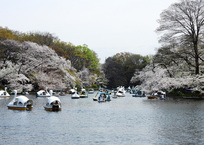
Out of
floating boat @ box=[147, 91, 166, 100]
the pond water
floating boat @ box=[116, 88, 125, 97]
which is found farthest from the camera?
floating boat @ box=[116, 88, 125, 97]

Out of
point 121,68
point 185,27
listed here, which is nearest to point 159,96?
point 185,27

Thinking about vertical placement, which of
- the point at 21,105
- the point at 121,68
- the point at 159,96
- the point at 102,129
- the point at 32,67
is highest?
the point at 121,68

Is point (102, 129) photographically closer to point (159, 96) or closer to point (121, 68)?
point (159, 96)

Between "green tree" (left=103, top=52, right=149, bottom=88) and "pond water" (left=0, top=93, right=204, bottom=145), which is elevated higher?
"green tree" (left=103, top=52, right=149, bottom=88)

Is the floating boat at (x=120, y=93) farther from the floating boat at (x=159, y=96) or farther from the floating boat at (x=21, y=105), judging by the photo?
the floating boat at (x=21, y=105)

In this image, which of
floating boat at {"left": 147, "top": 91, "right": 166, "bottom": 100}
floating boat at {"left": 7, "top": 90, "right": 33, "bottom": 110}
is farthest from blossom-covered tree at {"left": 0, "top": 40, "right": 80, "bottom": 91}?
floating boat at {"left": 7, "top": 90, "right": 33, "bottom": 110}

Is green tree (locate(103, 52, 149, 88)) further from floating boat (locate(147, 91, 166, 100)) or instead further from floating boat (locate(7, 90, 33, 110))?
floating boat (locate(7, 90, 33, 110))

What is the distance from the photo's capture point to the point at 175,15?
205ft

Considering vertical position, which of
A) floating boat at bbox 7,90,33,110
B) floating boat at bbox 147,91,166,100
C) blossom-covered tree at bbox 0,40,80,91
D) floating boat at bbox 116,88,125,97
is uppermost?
blossom-covered tree at bbox 0,40,80,91

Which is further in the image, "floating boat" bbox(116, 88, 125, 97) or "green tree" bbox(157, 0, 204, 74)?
"floating boat" bbox(116, 88, 125, 97)

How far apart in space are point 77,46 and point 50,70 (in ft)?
124

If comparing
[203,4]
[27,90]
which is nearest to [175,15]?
[203,4]

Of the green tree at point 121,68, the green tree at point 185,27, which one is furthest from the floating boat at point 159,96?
the green tree at point 121,68

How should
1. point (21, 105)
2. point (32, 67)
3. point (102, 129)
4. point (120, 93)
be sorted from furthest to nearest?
1. point (120, 93)
2. point (32, 67)
3. point (21, 105)
4. point (102, 129)
